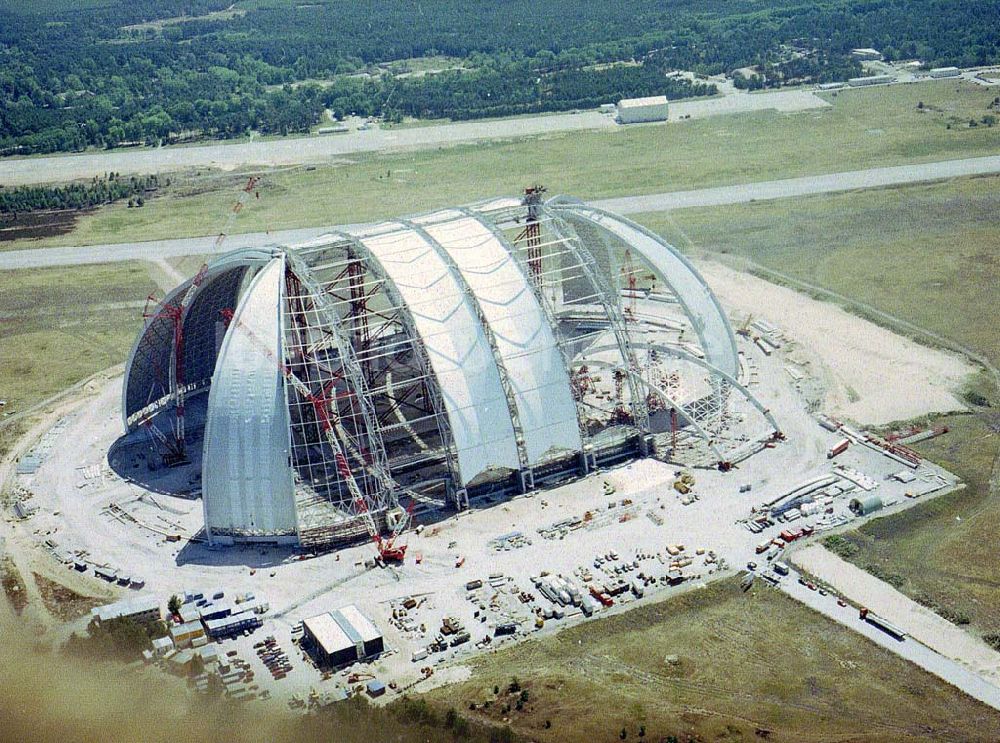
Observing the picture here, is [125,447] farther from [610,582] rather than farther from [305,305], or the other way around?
[610,582]

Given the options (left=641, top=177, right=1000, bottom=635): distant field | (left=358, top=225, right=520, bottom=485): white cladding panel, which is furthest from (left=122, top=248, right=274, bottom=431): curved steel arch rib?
(left=641, top=177, right=1000, bottom=635): distant field

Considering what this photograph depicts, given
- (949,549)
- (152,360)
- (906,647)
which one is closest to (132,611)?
(152,360)

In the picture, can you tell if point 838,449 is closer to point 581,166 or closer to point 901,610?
point 901,610

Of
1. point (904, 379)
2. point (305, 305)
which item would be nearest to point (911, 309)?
point (904, 379)

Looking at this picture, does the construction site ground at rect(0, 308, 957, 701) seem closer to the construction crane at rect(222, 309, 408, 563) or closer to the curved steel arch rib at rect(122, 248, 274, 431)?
the construction crane at rect(222, 309, 408, 563)

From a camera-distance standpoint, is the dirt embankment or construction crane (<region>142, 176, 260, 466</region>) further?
the dirt embankment

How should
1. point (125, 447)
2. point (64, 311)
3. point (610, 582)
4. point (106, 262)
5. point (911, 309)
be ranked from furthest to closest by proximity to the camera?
point (106, 262), point (64, 311), point (911, 309), point (125, 447), point (610, 582)
